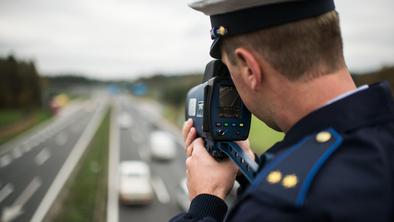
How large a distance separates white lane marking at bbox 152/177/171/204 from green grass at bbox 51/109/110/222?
3.00 meters

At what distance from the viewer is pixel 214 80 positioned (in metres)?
1.66

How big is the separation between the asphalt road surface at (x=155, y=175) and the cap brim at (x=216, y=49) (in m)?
20.4

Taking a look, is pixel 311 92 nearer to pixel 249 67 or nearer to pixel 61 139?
pixel 249 67

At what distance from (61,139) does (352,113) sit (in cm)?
4820

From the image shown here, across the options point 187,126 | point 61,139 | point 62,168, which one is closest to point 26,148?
point 61,139

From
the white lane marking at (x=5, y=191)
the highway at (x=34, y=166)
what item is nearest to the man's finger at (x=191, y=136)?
the highway at (x=34, y=166)

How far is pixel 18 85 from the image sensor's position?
26.2 meters

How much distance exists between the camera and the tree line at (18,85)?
2430cm

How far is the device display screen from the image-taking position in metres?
1.69

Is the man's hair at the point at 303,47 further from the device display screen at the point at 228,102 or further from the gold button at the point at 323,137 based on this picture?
the device display screen at the point at 228,102

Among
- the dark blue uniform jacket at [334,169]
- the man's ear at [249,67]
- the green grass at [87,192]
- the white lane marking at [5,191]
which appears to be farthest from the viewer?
the white lane marking at [5,191]

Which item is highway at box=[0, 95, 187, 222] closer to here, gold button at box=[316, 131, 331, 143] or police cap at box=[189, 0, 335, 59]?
police cap at box=[189, 0, 335, 59]

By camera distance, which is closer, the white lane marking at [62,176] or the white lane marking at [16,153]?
the white lane marking at [62,176]

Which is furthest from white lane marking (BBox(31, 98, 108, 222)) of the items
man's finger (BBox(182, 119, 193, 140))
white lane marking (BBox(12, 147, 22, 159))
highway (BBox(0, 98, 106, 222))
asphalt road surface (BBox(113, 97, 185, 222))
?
man's finger (BBox(182, 119, 193, 140))
